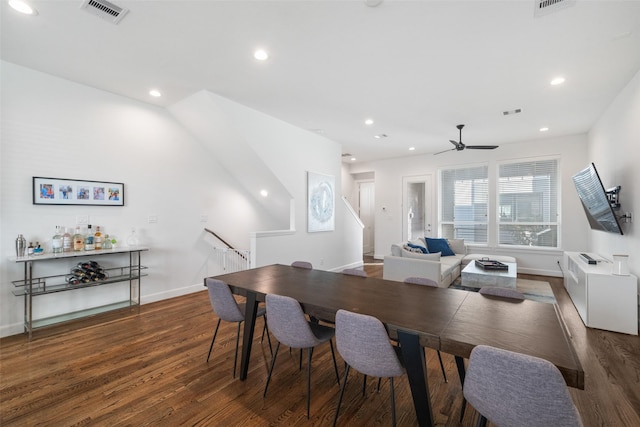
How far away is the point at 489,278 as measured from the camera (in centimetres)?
418

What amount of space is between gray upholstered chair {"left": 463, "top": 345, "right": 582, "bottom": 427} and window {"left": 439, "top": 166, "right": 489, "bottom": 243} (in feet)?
20.5

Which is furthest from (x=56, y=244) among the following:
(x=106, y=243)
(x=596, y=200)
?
(x=596, y=200)

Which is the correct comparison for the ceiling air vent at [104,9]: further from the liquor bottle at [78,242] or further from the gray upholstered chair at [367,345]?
the gray upholstered chair at [367,345]

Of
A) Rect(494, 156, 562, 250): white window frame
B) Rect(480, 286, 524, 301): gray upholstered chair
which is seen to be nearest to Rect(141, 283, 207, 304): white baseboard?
Rect(480, 286, 524, 301): gray upholstered chair

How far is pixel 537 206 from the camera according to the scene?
19.9 ft

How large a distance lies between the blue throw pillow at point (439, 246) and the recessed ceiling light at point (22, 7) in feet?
21.2

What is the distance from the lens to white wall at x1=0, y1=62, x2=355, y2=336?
308cm

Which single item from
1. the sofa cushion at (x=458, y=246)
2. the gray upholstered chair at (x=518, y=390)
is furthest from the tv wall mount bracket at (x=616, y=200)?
the gray upholstered chair at (x=518, y=390)

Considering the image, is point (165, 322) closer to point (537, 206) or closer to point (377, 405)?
point (377, 405)

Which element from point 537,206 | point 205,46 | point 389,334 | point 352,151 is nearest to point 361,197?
point 352,151

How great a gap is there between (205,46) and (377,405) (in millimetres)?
3361

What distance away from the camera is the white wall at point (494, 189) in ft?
18.4

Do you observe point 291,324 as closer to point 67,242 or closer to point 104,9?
point 104,9

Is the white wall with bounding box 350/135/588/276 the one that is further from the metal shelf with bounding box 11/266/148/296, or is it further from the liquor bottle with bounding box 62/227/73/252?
the liquor bottle with bounding box 62/227/73/252
